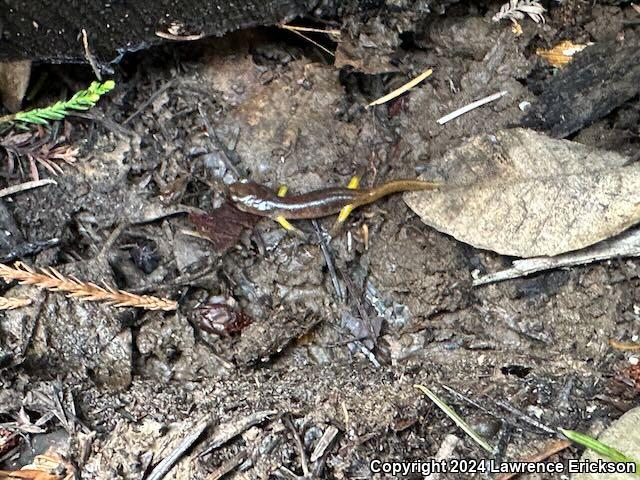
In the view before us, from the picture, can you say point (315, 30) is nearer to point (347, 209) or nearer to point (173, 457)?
point (347, 209)

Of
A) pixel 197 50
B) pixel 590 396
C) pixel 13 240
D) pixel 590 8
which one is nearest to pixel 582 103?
pixel 590 8

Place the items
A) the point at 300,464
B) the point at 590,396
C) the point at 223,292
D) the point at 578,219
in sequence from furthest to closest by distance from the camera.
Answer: the point at 223,292 → the point at 578,219 → the point at 590,396 → the point at 300,464

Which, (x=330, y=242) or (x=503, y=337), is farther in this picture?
(x=330, y=242)

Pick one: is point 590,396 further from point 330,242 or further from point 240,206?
point 240,206

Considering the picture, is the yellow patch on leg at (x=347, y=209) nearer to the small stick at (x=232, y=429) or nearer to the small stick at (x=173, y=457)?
the small stick at (x=232, y=429)

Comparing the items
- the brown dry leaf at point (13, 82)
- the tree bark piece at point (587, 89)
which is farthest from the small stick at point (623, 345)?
the brown dry leaf at point (13, 82)

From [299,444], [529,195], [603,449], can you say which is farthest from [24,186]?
[603,449]
